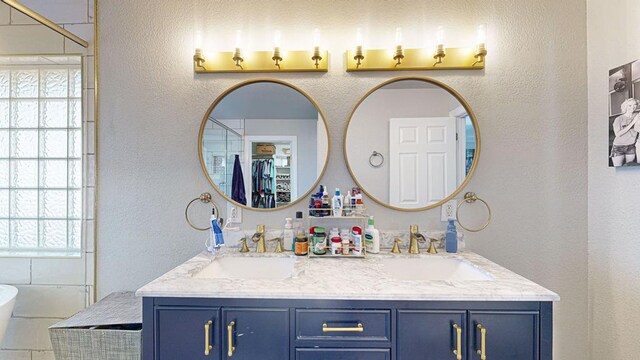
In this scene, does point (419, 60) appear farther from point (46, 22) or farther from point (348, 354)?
point (46, 22)

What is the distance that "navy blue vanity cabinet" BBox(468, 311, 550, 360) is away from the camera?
41.0 inches

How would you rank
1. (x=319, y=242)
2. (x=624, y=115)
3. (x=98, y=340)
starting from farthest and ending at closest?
(x=319, y=242) < (x=624, y=115) < (x=98, y=340)

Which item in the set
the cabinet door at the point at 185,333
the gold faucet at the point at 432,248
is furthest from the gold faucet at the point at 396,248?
the cabinet door at the point at 185,333

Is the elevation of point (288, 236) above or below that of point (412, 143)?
below

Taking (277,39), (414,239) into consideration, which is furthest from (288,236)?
(277,39)

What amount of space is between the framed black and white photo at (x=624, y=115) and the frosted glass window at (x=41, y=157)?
2965mm

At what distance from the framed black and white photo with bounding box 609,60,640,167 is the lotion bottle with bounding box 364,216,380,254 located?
50.0 inches

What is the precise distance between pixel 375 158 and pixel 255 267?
0.92 m

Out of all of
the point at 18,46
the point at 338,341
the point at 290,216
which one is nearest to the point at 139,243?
the point at 290,216

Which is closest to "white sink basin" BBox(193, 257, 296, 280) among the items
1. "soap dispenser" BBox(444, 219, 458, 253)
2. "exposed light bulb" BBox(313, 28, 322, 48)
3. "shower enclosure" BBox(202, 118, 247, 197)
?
"shower enclosure" BBox(202, 118, 247, 197)

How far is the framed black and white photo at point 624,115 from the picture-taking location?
1.37 m

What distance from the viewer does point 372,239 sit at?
1561 mm

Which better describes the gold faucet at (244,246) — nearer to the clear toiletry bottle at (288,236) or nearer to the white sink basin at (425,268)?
the clear toiletry bottle at (288,236)

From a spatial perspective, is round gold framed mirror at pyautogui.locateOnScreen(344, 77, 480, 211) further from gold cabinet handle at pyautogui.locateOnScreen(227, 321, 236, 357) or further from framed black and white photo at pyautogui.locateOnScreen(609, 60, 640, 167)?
gold cabinet handle at pyautogui.locateOnScreen(227, 321, 236, 357)
